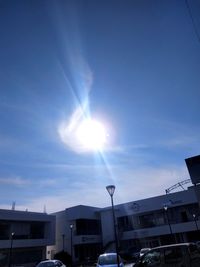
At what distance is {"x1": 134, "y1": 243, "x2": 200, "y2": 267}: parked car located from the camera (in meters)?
9.09

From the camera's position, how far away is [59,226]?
1966 inches

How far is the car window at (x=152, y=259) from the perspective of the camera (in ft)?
31.2

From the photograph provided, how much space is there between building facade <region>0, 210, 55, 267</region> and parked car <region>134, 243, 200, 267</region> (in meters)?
29.9

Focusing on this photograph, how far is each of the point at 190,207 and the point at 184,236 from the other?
4.94 meters

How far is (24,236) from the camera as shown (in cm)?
4116

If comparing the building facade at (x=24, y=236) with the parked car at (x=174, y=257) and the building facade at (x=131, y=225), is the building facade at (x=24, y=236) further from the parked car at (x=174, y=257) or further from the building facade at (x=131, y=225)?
the parked car at (x=174, y=257)

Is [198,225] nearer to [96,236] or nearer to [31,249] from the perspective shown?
[96,236]

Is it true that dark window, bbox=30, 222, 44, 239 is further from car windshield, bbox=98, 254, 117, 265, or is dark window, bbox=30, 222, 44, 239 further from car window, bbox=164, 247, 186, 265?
car window, bbox=164, 247, 186, 265

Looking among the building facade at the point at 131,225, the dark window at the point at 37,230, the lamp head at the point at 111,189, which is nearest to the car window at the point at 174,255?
the lamp head at the point at 111,189

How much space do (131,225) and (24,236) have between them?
19997mm

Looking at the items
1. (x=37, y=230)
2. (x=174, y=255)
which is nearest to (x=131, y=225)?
(x=37, y=230)

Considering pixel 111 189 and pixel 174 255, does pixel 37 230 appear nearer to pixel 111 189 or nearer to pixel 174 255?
pixel 111 189

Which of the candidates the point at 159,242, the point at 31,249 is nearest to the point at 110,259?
the point at 31,249

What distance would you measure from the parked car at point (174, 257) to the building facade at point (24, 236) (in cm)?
2994
